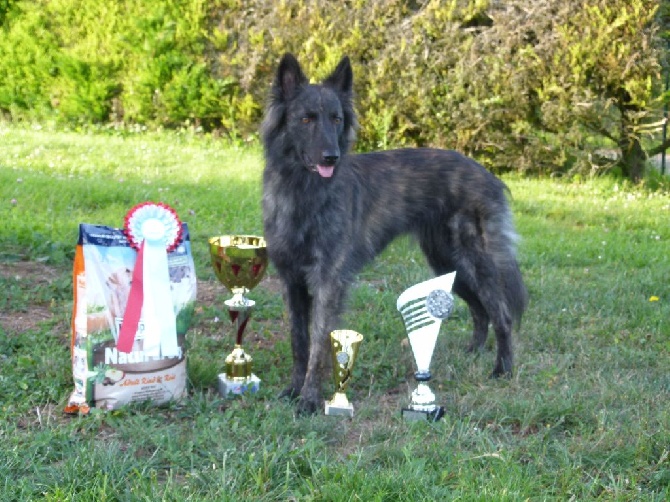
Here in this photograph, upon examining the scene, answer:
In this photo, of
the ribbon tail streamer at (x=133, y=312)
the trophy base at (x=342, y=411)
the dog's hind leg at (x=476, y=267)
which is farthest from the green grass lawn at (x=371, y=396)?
the ribbon tail streamer at (x=133, y=312)

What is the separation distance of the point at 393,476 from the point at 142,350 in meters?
1.24

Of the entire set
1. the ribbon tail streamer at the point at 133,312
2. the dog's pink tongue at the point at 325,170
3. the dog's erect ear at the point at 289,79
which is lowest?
the ribbon tail streamer at the point at 133,312

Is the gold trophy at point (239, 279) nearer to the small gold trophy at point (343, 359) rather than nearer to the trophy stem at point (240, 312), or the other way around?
the trophy stem at point (240, 312)

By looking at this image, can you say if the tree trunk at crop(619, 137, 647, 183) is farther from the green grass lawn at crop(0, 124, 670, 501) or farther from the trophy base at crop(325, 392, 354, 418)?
the trophy base at crop(325, 392, 354, 418)

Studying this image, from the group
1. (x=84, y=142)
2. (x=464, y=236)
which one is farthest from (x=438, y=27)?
(x=464, y=236)

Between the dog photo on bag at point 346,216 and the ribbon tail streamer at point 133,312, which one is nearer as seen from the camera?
the ribbon tail streamer at point 133,312

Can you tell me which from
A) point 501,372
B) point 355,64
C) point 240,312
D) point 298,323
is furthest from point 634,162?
point 240,312

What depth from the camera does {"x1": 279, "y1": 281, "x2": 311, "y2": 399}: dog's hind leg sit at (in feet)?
12.9

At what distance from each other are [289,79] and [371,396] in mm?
1433

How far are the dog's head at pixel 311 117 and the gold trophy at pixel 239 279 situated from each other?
0.45 meters

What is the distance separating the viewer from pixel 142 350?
350 centimetres

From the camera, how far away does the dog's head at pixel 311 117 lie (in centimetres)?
370

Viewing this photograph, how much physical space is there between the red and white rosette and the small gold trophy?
26.2 inches

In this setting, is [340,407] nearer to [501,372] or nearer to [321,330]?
[321,330]
